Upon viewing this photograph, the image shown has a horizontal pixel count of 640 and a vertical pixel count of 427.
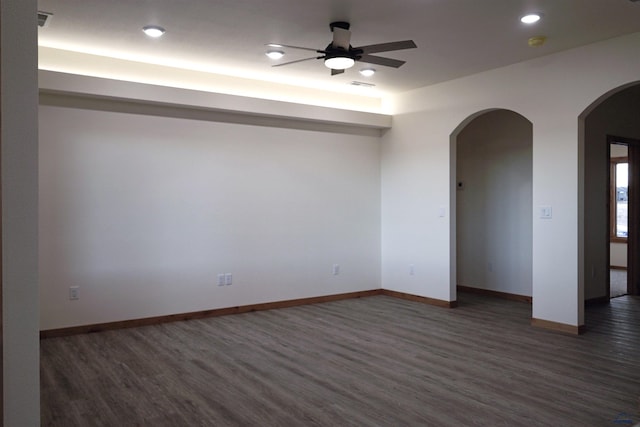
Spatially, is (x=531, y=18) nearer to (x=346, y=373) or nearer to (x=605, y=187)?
(x=346, y=373)

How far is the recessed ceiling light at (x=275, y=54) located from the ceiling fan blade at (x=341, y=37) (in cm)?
108

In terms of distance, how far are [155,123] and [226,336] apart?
8.19ft

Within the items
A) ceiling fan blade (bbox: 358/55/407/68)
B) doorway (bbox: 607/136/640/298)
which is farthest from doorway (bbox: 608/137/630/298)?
ceiling fan blade (bbox: 358/55/407/68)

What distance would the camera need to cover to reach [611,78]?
15.2ft

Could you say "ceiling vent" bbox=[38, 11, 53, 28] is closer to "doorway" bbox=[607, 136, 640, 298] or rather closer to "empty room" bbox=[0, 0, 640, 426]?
"empty room" bbox=[0, 0, 640, 426]

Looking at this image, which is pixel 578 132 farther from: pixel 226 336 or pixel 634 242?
pixel 226 336

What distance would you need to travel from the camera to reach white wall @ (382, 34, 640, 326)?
4.90m

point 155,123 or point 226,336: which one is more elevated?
point 155,123

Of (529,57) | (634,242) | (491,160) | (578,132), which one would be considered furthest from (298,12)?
(634,242)

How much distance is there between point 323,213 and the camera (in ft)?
22.3

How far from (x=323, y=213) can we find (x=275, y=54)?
2470 mm

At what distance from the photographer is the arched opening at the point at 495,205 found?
21.9 feet

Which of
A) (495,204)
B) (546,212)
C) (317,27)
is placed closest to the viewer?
(317,27)

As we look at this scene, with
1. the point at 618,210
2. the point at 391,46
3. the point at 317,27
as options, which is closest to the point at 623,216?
the point at 618,210
